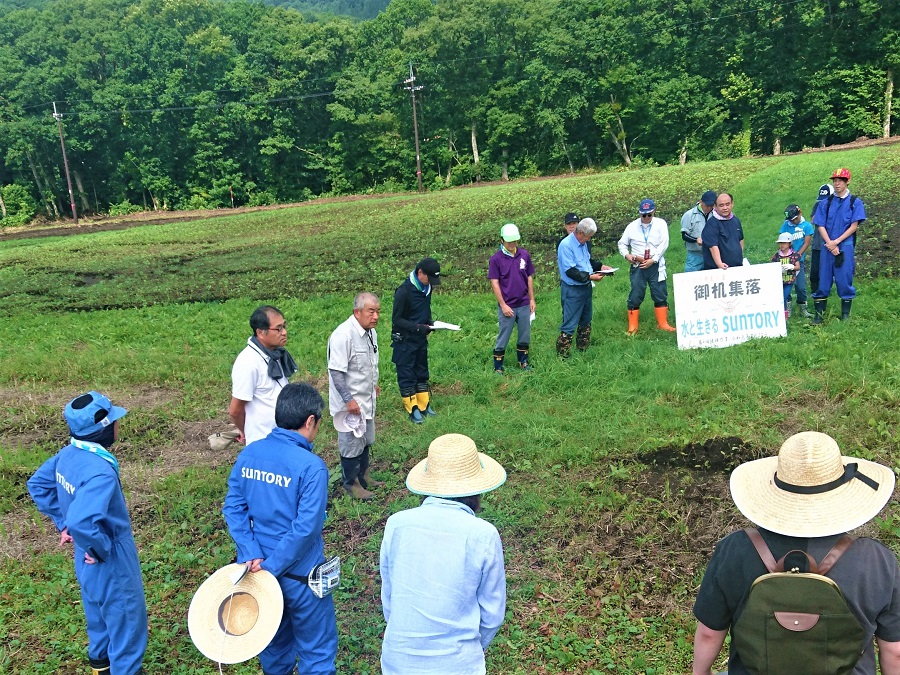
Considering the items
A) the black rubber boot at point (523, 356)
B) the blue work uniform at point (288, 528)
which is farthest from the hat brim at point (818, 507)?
the black rubber boot at point (523, 356)

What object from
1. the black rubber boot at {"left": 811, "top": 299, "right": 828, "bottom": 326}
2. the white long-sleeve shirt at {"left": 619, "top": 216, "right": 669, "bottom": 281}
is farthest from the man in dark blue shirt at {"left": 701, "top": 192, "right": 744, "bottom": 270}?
the black rubber boot at {"left": 811, "top": 299, "right": 828, "bottom": 326}

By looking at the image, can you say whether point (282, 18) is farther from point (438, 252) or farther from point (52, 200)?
point (438, 252)

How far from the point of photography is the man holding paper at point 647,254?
9.70 meters

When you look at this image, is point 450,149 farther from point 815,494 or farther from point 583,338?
point 815,494

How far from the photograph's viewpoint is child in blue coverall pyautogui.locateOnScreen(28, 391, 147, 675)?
387 centimetres

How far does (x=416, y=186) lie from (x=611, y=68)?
18137 millimetres

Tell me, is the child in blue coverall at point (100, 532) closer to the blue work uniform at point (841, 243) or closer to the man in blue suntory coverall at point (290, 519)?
the man in blue suntory coverall at point (290, 519)

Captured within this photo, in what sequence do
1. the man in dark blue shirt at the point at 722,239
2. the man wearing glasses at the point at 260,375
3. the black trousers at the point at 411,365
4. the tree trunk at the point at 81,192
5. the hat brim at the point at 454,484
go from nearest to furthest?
the hat brim at the point at 454,484 → the man wearing glasses at the point at 260,375 → the black trousers at the point at 411,365 → the man in dark blue shirt at the point at 722,239 → the tree trunk at the point at 81,192

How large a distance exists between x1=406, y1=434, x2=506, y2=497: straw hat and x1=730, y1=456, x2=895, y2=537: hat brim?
103 centimetres

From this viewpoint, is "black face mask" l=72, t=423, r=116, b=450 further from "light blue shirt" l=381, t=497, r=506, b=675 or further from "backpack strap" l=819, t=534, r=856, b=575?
"backpack strap" l=819, t=534, r=856, b=575

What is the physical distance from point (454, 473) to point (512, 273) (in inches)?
244

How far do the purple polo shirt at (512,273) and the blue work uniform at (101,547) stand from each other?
576cm

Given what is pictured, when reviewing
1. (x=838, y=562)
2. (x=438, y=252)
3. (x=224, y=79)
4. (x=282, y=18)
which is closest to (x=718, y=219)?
(x=838, y=562)

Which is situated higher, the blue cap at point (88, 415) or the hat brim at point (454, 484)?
the blue cap at point (88, 415)
